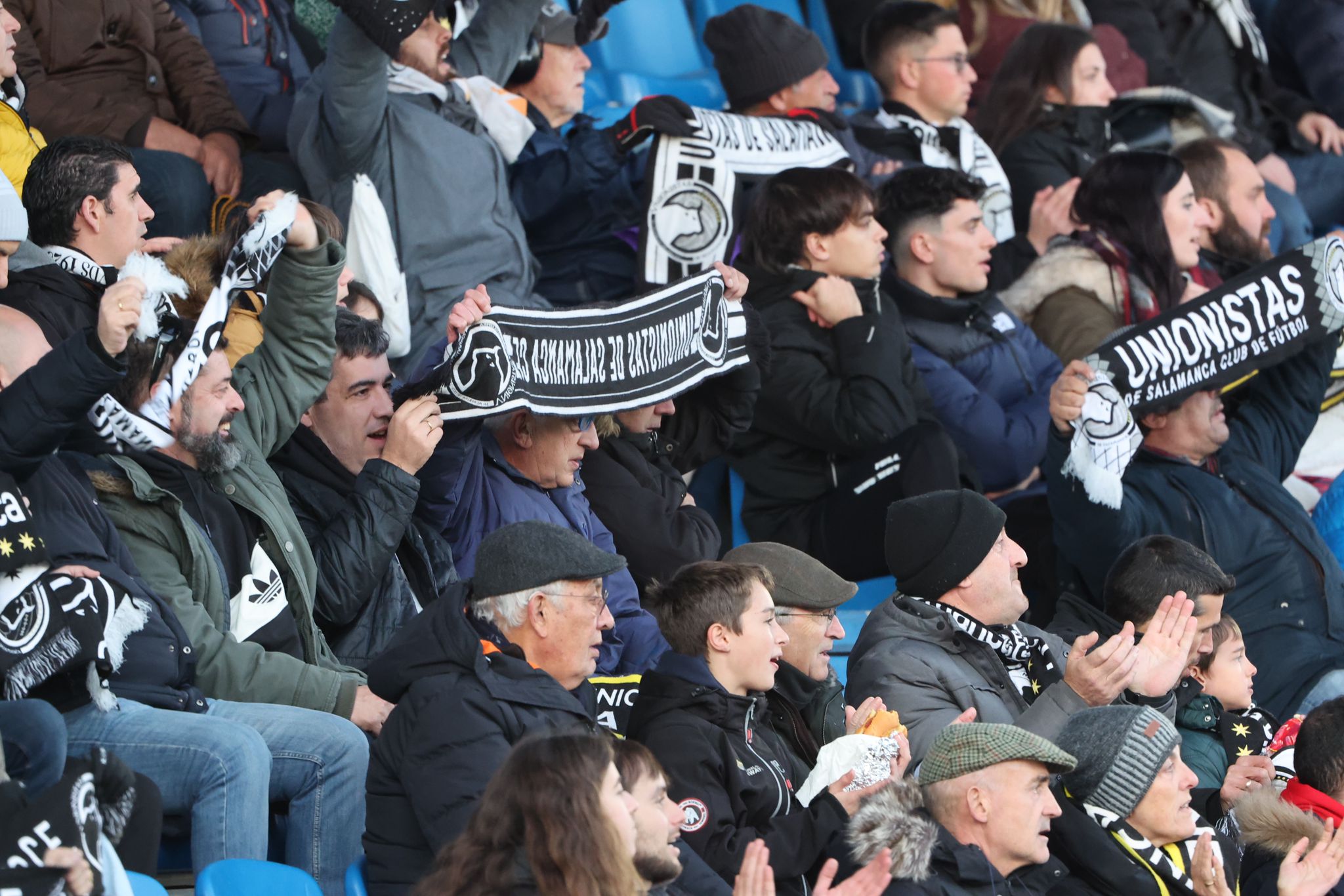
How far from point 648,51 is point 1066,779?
5.15m

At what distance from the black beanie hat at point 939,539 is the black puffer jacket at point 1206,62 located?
16.7ft

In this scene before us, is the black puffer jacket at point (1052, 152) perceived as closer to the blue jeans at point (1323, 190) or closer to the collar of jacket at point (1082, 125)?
the collar of jacket at point (1082, 125)

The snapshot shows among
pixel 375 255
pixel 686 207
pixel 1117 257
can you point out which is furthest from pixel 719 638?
pixel 1117 257

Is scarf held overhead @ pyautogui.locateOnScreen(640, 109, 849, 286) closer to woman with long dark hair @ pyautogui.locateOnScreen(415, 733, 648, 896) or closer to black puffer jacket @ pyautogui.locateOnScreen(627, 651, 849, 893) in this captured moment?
black puffer jacket @ pyautogui.locateOnScreen(627, 651, 849, 893)

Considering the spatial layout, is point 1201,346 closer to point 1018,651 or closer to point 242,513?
point 1018,651

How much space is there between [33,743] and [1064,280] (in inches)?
173

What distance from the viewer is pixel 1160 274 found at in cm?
664

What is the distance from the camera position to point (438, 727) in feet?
11.8

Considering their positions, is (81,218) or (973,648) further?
(973,648)

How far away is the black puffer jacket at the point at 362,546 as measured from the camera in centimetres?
446

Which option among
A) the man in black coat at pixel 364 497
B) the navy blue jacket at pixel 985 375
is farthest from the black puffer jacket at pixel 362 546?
the navy blue jacket at pixel 985 375

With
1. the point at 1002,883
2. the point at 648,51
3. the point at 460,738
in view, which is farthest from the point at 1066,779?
the point at 648,51

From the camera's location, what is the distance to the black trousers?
18.8 feet

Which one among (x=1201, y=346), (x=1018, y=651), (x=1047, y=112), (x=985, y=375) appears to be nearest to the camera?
(x=1018, y=651)
